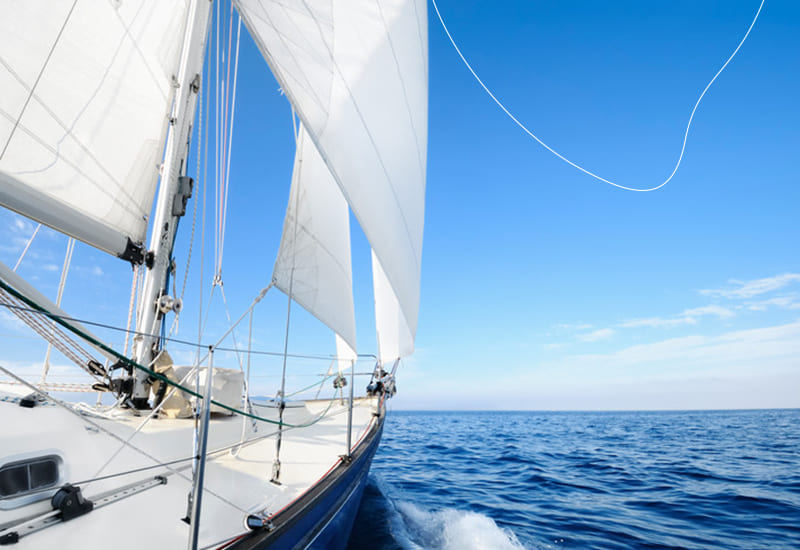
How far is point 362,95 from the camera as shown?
13.3ft

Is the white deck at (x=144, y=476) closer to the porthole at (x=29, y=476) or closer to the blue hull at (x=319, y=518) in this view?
the porthole at (x=29, y=476)

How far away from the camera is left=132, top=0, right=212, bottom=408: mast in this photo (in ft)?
13.4

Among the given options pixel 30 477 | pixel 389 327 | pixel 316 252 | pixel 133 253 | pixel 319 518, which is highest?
pixel 316 252

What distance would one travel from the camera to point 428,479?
327 inches

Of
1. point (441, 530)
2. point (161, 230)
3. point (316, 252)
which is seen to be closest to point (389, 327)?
point (316, 252)

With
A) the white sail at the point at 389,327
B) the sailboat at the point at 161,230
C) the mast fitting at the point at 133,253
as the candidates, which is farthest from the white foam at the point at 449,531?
the mast fitting at the point at 133,253

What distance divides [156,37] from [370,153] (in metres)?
2.69

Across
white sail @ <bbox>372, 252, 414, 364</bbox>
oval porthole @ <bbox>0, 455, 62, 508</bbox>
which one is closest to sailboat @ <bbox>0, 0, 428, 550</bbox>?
oval porthole @ <bbox>0, 455, 62, 508</bbox>

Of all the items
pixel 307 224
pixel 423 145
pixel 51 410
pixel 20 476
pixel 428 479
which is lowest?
pixel 428 479

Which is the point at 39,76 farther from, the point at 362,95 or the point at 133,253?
the point at 362,95

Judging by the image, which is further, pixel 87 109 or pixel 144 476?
pixel 87 109

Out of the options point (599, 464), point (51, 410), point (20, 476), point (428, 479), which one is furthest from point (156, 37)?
point (599, 464)

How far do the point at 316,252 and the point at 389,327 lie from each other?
171 inches

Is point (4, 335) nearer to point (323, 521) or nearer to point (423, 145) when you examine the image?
point (323, 521)
